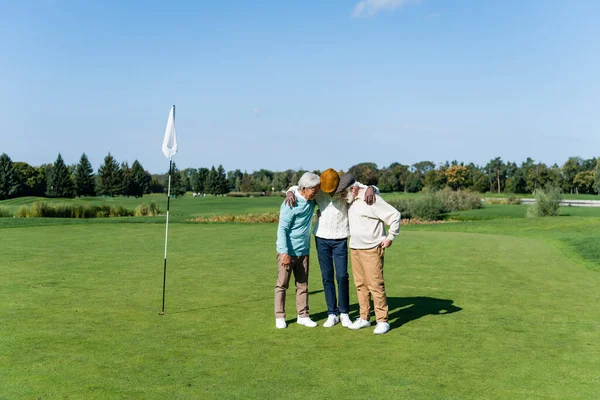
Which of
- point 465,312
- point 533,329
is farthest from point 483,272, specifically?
point 533,329

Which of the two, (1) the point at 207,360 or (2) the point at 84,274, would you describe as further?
(2) the point at 84,274

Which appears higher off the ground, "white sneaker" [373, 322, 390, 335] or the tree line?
the tree line

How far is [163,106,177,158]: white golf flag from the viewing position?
8.35 metres

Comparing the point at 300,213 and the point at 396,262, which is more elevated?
the point at 300,213

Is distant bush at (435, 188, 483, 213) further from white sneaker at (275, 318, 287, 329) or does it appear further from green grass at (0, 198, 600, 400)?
white sneaker at (275, 318, 287, 329)

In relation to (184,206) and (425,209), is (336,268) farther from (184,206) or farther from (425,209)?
(184,206)

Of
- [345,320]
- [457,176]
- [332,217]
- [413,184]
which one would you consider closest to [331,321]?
[345,320]

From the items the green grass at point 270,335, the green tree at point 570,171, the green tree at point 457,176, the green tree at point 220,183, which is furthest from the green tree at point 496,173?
the green grass at point 270,335

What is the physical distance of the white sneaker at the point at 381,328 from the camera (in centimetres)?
694

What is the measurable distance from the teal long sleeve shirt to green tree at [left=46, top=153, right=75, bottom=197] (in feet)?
326

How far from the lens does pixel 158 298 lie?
899 cm

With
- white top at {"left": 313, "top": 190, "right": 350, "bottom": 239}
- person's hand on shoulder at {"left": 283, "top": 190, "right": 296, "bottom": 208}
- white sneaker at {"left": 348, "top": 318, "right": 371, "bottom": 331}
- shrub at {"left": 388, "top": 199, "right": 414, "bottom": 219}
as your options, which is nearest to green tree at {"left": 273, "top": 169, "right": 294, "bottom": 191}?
shrub at {"left": 388, "top": 199, "right": 414, "bottom": 219}

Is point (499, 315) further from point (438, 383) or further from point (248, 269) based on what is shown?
point (248, 269)

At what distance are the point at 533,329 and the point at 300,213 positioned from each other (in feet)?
11.3
